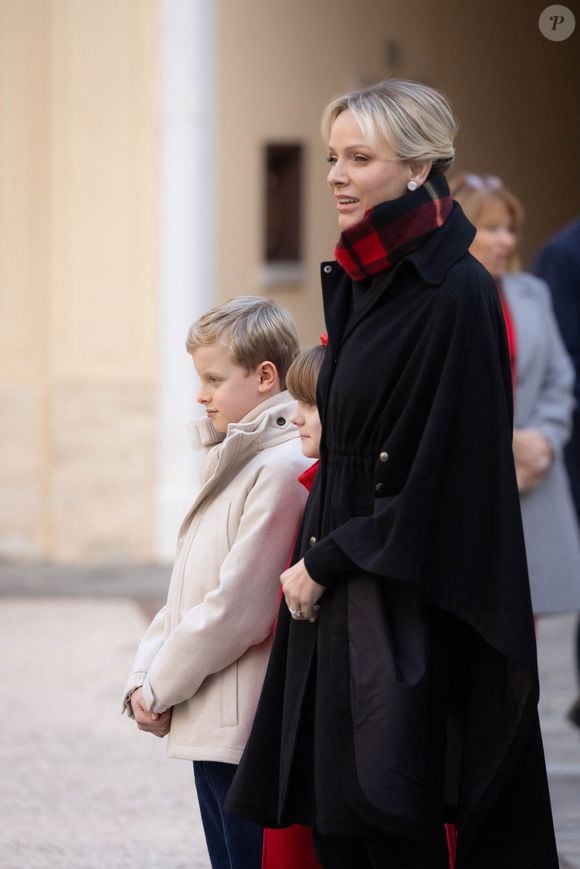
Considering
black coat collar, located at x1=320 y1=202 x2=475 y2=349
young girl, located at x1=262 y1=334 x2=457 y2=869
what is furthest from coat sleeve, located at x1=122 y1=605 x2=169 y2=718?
black coat collar, located at x1=320 y1=202 x2=475 y2=349

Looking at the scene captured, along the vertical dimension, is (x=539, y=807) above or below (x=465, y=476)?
below

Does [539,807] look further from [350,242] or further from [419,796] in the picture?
[350,242]

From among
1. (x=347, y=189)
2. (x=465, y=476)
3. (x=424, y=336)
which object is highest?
(x=347, y=189)

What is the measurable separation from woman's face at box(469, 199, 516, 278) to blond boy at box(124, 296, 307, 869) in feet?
5.71

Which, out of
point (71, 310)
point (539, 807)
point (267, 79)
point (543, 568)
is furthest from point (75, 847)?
point (267, 79)

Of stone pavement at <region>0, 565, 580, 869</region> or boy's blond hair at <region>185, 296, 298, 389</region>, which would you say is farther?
stone pavement at <region>0, 565, 580, 869</region>

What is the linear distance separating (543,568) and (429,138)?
7.66 ft

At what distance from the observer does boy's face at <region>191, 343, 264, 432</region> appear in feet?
10.3

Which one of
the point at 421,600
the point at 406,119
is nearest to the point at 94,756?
the point at 421,600

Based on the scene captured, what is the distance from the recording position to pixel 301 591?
2736 mm

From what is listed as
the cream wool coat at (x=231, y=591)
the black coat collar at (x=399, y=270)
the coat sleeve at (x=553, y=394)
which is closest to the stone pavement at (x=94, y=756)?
the coat sleeve at (x=553, y=394)

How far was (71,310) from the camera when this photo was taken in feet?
32.6

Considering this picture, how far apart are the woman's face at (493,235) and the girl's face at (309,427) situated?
1987 millimetres

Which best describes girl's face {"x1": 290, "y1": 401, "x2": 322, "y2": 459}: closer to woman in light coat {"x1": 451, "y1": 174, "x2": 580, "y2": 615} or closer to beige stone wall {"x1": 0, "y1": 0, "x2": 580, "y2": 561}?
woman in light coat {"x1": 451, "y1": 174, "x2": 580, "y2": 615}
